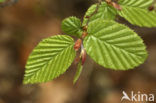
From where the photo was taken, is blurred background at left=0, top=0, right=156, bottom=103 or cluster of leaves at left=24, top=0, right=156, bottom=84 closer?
cluster of leaves at left=24, top=0, right=156, bottom=84

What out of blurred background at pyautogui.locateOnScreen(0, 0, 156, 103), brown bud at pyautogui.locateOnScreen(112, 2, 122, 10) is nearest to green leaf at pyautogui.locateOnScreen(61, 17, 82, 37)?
brown bud at pyautogui.locateOnScreen(112, 2, 122, 10)

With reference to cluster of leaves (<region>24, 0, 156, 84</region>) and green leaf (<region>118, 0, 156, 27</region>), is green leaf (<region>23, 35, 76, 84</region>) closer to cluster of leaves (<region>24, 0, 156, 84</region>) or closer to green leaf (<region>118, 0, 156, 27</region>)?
cluster of leaves (<region>24, 0, 156, 84</region>)

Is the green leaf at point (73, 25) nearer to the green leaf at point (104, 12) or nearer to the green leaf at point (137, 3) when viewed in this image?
the green leaf at point (104, 12)

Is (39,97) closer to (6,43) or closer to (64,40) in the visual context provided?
(6,43)

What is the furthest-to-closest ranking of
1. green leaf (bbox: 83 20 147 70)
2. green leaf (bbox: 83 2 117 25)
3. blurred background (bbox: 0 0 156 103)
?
blurred background (bbox: 0 0 156 103)
green leaf (bbox: 83 2 117 25)
green leaf (bbox: 83 20 147 70)

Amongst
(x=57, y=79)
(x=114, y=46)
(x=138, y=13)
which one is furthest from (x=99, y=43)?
(x=57, y=79)

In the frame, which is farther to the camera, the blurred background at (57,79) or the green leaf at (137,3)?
the blurred background at (57,79)

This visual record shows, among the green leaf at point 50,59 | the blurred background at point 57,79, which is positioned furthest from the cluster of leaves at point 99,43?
the blurred background at point 57,79
